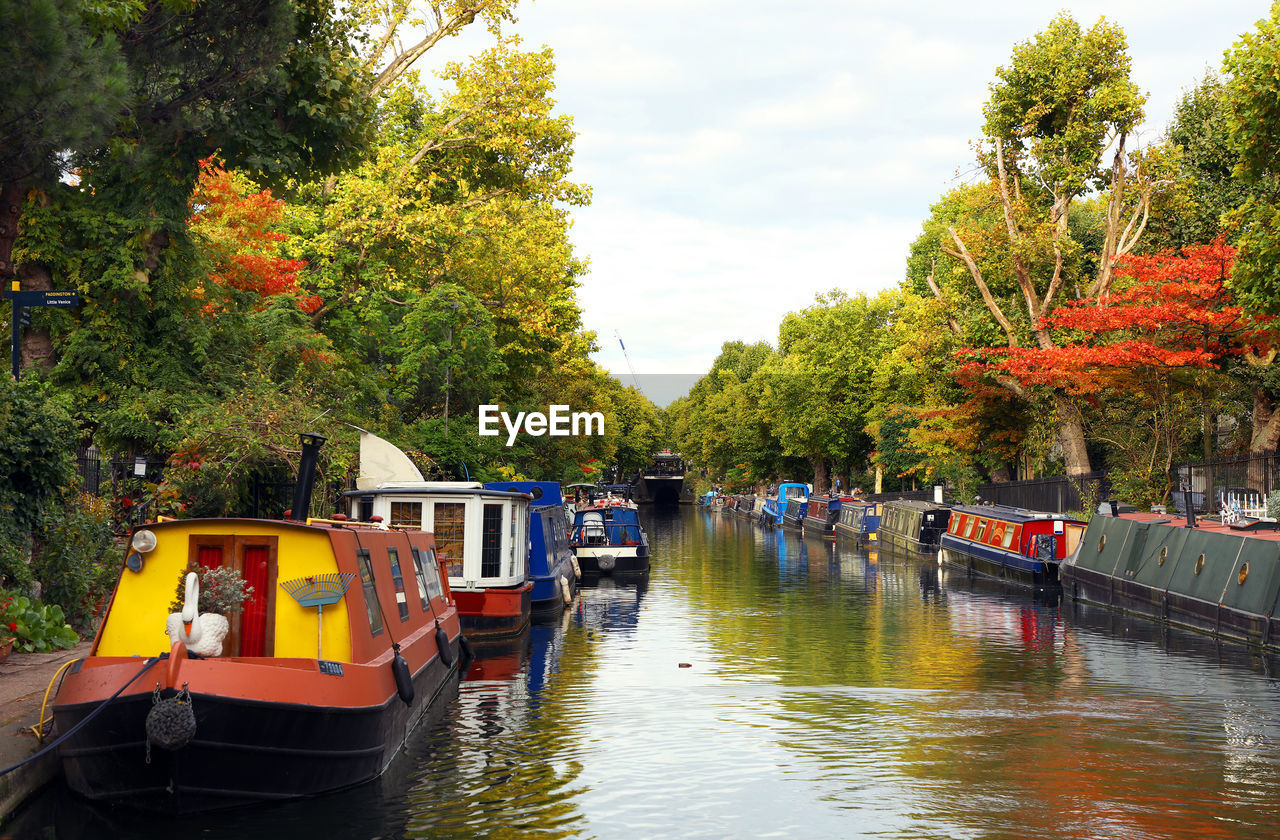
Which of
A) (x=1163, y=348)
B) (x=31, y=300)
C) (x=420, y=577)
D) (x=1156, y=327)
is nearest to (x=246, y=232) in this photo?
(x=31, y=300)

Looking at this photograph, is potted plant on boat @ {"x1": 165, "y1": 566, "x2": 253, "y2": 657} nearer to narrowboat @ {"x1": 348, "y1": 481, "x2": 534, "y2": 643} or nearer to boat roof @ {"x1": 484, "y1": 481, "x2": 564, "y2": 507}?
narrowboat @ {"x1": 348, "y1": 481, "x2": 534, "y2": 643}

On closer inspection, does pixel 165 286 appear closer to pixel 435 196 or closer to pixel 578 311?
pixel 435 196

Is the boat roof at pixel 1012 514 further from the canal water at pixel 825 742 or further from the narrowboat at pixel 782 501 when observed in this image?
the narrowboat at pixel 782 501

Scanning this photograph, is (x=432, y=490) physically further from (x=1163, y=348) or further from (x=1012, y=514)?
(x=1163, y=348)

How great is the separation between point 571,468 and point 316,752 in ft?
159

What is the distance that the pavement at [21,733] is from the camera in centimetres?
1048

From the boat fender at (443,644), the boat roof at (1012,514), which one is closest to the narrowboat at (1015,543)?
the boat roof at (1012,514)

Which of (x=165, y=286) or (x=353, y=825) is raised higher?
(x=165, y=286)

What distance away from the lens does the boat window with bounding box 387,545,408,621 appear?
15.9 m

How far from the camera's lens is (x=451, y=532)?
24.4 meters

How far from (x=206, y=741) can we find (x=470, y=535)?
43.8 feet

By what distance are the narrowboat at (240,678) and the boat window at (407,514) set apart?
9.35m

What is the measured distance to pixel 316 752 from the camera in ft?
37.5

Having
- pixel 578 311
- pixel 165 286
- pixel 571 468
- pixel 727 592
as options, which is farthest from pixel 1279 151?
pixel 571 468
